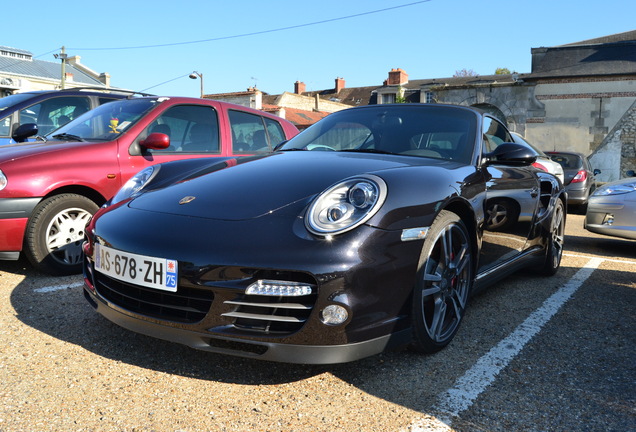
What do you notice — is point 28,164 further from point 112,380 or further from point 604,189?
point 604,189

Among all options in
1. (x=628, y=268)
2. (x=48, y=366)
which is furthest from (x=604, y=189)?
(x=48, y=366)

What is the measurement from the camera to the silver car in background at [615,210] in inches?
234

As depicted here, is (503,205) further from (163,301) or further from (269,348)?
(163,301)

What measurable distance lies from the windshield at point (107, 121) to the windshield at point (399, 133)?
65.6 inches

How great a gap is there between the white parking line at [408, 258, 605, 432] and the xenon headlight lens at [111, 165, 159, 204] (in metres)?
1.90

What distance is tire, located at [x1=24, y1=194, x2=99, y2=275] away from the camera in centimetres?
385

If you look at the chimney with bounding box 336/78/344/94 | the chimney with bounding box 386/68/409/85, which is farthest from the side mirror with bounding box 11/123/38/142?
the chimney with bounding box 336/78/344/94

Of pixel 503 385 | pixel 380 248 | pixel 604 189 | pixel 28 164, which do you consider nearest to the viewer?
pixel 380 248

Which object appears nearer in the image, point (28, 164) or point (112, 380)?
point (112, 380)

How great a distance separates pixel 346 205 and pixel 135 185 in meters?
1.38

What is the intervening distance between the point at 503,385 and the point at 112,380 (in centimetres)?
168

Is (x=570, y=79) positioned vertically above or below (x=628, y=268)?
above

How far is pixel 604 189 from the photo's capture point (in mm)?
6391

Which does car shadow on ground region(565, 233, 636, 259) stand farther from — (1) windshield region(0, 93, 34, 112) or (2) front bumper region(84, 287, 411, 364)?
(1) windshield region(0, 93, 34, 112)
